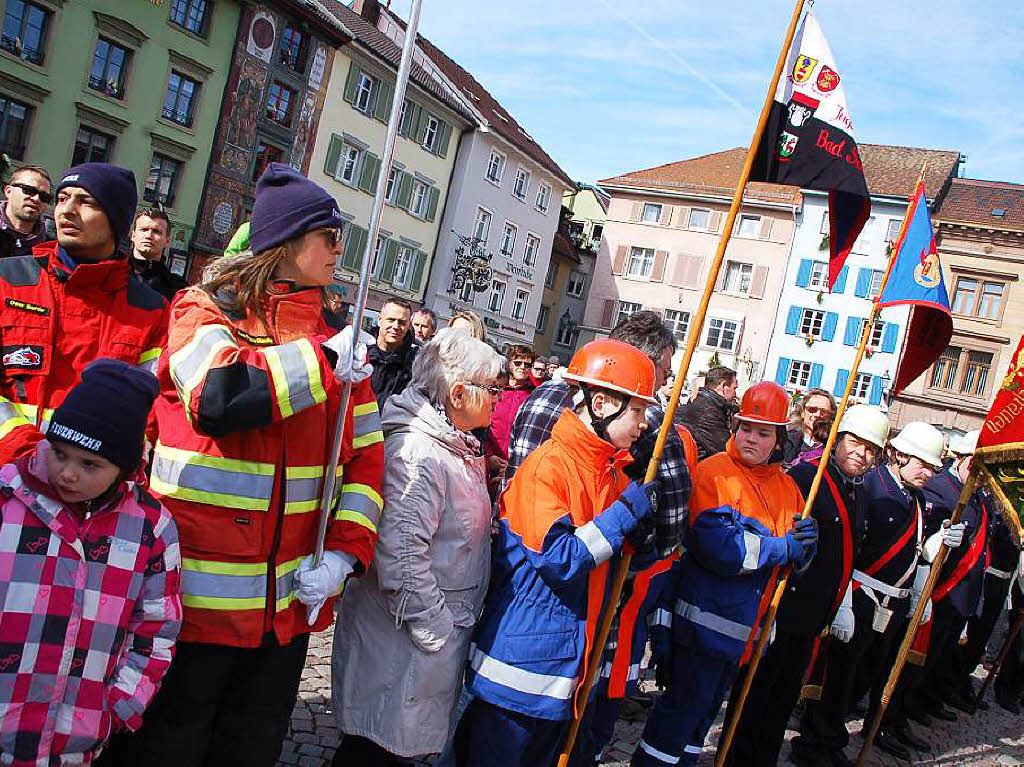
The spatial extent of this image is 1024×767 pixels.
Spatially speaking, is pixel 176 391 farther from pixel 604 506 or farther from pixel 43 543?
pixel 604 506

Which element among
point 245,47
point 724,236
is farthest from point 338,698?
point 245,47

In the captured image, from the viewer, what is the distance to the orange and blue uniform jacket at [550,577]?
3.04 m

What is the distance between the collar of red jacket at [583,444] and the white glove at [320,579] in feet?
3.27

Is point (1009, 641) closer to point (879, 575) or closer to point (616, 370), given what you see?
point (879, 575)

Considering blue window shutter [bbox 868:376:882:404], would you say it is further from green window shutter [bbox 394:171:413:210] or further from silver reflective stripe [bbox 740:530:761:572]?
silver reflective stripe [bbox 740:530:761:572]

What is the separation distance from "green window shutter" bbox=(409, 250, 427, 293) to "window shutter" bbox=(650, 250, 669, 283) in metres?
13.4

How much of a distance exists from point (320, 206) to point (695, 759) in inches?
129

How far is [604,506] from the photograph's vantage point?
129 inches

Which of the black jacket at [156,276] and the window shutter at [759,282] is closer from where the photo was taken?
the black jacket at [156,276]

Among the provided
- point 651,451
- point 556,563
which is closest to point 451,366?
point 556,563

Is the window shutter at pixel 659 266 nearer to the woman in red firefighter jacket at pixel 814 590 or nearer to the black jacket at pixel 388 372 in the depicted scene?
the black jacket at pixel 388 372

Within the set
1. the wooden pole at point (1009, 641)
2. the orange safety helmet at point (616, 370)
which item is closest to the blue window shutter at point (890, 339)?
the wooden pole at point (1009, 641)

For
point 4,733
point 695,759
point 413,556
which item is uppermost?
point 413,556

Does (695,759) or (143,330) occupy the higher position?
(143,330)
